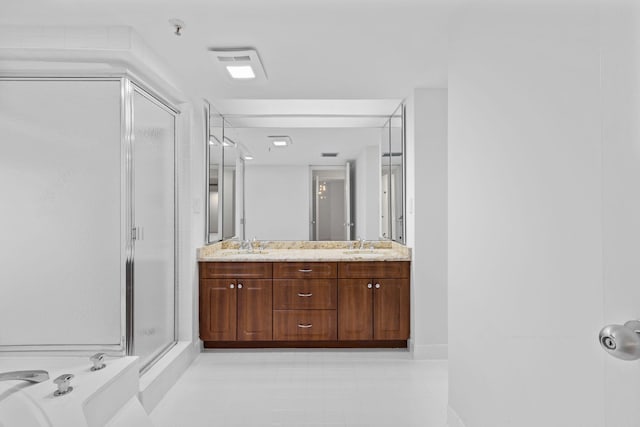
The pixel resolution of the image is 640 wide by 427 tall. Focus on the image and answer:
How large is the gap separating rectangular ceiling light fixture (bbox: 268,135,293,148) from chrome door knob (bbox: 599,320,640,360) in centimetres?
388

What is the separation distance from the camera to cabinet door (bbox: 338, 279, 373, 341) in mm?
3715

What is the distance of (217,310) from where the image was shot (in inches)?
147

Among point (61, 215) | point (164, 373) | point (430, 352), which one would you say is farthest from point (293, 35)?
point (430, 352)

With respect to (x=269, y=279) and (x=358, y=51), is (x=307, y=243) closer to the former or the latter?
(x=269, y=279)

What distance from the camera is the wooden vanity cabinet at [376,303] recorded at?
371 cm

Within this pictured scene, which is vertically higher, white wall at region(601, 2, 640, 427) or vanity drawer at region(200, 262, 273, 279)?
white wall at region(601, 2, 640, 427)

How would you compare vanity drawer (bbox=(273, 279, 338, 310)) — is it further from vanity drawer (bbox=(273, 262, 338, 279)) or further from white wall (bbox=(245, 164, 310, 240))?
white wall (bbox=(245, 164, 310, 240))

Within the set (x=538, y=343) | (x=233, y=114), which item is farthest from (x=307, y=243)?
(x=538, y=343)

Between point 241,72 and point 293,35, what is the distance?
2.02 ft

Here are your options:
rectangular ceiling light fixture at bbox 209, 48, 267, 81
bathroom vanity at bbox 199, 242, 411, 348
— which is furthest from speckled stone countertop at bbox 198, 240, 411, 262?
rectangular ceiling light fixture at bbox 209, 48, 267, 81

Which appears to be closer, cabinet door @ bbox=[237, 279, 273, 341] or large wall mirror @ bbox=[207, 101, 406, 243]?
cabinet door @ bbox=[237, 279, 273, 341]

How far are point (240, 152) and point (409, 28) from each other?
242 centimetres

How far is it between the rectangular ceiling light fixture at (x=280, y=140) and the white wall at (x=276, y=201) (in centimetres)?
24

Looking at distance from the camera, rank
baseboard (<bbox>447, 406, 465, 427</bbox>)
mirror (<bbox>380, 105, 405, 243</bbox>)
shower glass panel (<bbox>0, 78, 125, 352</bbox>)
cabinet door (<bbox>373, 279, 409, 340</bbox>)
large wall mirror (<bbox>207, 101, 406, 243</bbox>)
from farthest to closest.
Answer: large wall mirror (<bbox>207, 101, 406, 243</bbox>), mirror (<bbox>380, 105, 405, 243</bbox>), cabinet door (<bbox>373, 279, 409, 340</bbox>), shower glass panel (<bbox>0, 78, 125, 352</bbox>), baseboard (<bbox>447, 406, 465, 427</bbox>)
